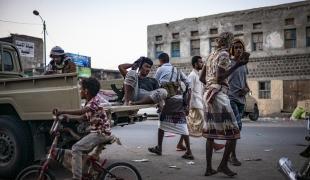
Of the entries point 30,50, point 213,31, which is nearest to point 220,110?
point 213,31

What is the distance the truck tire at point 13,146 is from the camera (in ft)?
18.5

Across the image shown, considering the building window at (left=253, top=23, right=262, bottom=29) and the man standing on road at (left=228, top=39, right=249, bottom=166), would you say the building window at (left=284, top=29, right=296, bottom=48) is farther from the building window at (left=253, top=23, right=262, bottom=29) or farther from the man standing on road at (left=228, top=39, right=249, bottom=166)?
the man standing on road at (left=228, top=39, right=249, bottom=166)

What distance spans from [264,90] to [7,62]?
23638 mm

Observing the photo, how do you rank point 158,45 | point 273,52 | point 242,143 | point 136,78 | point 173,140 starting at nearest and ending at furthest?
point 136,78 < point 242,143 < point 173,140 < point 273,52 < point 158,45

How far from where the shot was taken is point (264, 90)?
28812mm

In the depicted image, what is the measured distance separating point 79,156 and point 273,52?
1035 inches

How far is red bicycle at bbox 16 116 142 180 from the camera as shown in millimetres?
4367

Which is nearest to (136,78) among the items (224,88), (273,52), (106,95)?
(106,95)

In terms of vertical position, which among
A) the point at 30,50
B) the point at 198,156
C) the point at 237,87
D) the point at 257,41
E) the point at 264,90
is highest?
the point at 30,50

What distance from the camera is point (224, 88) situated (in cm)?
586

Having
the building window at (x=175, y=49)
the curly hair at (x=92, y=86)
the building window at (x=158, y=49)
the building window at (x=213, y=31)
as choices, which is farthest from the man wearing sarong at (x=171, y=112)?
the building window at (x=158, y=49)

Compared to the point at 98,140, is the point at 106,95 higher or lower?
higher

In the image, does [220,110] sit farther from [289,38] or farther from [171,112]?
[289,38]

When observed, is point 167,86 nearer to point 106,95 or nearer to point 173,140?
point 106,95
